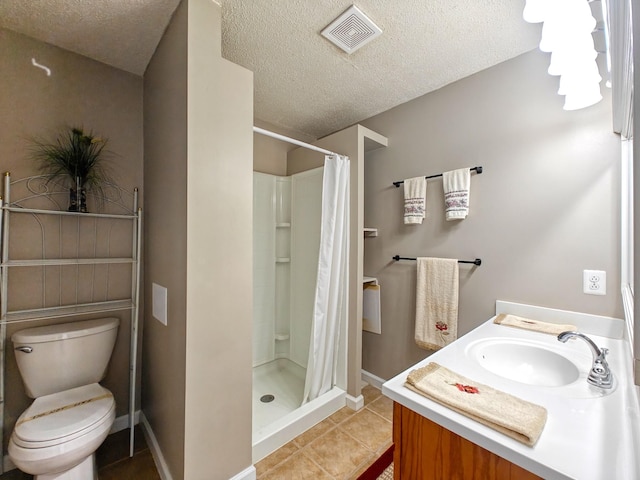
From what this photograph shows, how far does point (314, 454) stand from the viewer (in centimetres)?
157

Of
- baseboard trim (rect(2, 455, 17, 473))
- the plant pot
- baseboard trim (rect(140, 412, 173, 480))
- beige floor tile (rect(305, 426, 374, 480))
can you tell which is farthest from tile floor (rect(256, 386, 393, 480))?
the plant pot

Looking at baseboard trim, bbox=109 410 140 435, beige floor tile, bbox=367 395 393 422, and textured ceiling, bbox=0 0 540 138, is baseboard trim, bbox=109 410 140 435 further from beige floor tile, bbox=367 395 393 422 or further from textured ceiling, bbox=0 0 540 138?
textured ceiling, bbox=0 0 540 138

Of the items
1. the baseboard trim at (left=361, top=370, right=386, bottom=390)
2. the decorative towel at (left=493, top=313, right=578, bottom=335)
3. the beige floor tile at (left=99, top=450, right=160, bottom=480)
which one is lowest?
the beige floor tile at (left=99, top=450, right=160, bottom=480)

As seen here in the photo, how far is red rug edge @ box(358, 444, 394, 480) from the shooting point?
1.43 meters

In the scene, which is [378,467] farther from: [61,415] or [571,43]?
[571,43]

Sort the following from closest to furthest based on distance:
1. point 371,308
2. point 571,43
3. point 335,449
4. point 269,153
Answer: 1. point 571,43
2. point 335,449
3. point 371,308
4. point 269,153

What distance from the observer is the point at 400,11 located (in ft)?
4.37

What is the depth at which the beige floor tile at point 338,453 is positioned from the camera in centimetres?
147

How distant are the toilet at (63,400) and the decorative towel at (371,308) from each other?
182 centimetres

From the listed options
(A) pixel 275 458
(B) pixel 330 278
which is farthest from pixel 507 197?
(A) pixel 275 458

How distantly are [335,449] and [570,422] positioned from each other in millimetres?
1345

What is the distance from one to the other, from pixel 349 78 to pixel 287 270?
1.70 metres

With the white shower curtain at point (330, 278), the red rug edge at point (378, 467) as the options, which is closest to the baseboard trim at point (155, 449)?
the white shower curtain at point (330, 278)

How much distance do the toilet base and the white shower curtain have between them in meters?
1.20
